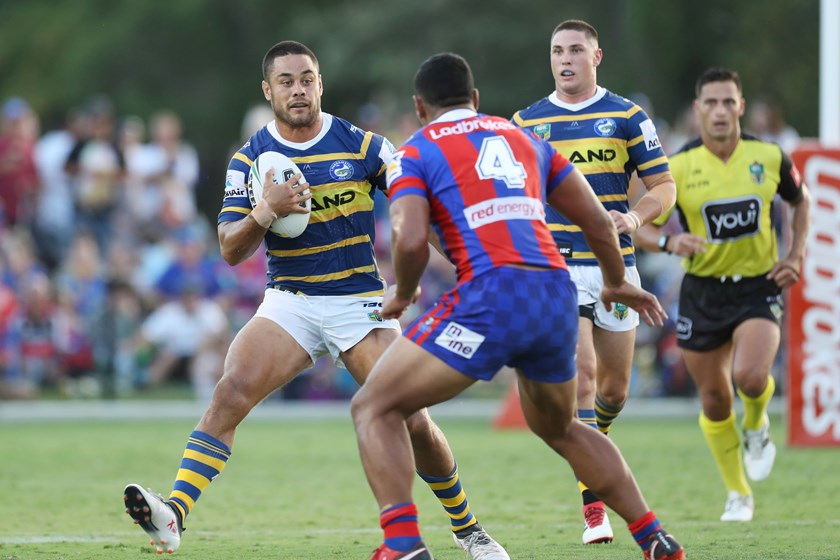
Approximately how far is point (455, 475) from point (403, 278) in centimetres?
172

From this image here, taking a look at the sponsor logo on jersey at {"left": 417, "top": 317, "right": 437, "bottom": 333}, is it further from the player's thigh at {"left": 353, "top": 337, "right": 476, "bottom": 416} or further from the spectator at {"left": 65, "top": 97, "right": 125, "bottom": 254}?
the spectator at {"left": 65, "top": 97, "right": 125, "bottom": 254}

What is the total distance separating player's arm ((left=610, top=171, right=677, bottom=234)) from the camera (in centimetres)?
780

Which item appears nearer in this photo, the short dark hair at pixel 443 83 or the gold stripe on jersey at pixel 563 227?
the short dark hair at pixel 443 83

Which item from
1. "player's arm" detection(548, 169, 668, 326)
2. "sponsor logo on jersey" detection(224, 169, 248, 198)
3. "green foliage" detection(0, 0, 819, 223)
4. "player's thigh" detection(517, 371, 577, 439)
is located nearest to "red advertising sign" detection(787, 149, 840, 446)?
"player's arm" detection(548, 169, 668, 326)

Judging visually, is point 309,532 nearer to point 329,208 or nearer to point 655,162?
point 329,208

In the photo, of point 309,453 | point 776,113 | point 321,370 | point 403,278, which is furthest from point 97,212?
point 403,278

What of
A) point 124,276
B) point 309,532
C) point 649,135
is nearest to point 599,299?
point 649,135

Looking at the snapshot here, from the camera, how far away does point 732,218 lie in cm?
1041

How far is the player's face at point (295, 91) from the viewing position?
26.5ft

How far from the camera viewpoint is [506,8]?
28469 millimetres

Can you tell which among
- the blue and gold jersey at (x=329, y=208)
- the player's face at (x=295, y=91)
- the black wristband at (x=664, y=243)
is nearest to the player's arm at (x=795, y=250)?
the black wristband at (x=664, y=243)

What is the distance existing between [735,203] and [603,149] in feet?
6.48

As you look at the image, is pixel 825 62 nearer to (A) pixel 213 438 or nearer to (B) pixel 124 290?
(A) pixel 213 438

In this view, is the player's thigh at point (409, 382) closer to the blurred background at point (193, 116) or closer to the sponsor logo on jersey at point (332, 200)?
the sponsor logo on jersey at point (332, 200)
